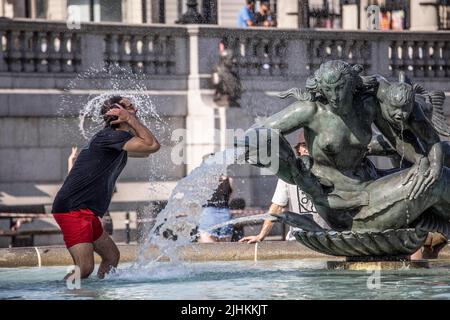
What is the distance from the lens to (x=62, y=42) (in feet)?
81.7

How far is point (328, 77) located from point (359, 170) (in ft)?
2.89

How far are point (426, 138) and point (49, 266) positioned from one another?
3617 millimetres

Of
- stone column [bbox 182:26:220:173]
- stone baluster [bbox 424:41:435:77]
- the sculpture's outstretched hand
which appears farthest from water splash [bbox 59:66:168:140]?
the sculpture's outstretched hand

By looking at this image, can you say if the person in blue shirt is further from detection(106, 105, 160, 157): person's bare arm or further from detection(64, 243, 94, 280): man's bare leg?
detection(64, 243, 94, 280): man's bare leg

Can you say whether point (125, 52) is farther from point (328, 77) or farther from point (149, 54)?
point (328, 77)

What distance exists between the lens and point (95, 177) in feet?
44.0

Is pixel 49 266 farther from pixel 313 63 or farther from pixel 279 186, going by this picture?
pixel 313 63

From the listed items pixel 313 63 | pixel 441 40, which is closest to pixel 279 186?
pixel 313 63

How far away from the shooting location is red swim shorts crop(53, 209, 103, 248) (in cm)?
1334

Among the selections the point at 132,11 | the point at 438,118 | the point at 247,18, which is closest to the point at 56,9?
the point at 132,11

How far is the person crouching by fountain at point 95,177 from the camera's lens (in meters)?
13.3

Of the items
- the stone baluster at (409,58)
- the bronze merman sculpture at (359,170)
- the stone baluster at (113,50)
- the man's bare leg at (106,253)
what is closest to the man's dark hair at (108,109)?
the man's bare leg at (106,253)

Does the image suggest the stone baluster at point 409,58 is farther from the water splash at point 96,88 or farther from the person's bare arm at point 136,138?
the person's bare arm at point 136,138

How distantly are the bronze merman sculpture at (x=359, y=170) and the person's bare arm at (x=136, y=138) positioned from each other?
2.33ft
